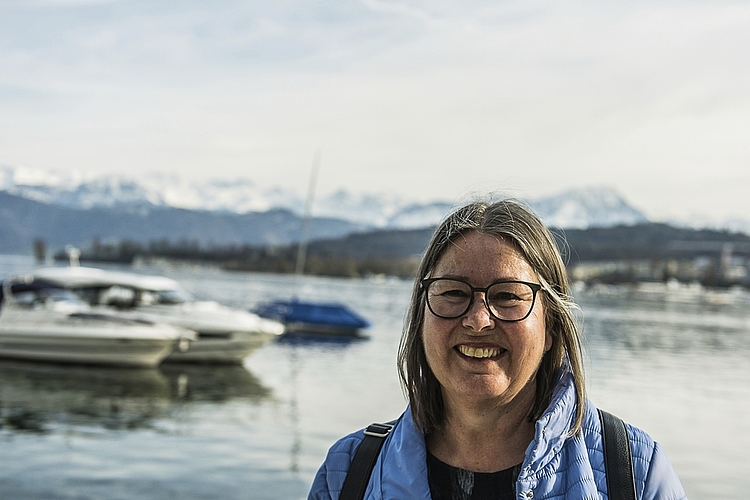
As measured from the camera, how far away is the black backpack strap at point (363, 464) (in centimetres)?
225

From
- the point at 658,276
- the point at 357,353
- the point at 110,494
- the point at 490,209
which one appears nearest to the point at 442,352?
the point at 490,209

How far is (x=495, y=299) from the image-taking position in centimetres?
222

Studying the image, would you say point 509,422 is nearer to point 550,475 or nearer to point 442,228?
point 550,475

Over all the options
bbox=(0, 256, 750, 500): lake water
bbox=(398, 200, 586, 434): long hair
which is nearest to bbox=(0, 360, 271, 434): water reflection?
bbox=(0, 256, 750, 500): lake water

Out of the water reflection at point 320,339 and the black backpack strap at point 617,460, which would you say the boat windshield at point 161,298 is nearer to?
the water reflection at point 320,339

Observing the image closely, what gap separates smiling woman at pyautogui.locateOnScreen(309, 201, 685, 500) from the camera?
83.7 inches

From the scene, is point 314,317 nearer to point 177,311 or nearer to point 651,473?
point 177,311

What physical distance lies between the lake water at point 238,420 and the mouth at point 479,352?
1.67m

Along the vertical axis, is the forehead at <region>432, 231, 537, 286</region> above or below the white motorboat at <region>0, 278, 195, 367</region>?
above

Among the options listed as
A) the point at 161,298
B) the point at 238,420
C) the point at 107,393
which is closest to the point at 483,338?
the point at 238,420

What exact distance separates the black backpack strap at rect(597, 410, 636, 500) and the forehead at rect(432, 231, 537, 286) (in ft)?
1.47

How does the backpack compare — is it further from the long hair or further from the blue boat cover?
the blue boat cover

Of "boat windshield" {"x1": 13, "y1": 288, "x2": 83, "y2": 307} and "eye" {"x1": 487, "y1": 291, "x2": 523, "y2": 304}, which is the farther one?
"boat windshield" {"x1": 13, "y1": 288, "x2": 83, "y2": 307}

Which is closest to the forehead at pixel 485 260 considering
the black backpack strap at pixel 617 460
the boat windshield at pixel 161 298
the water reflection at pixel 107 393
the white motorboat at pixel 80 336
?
the black backpack strap at pixel 617 460
